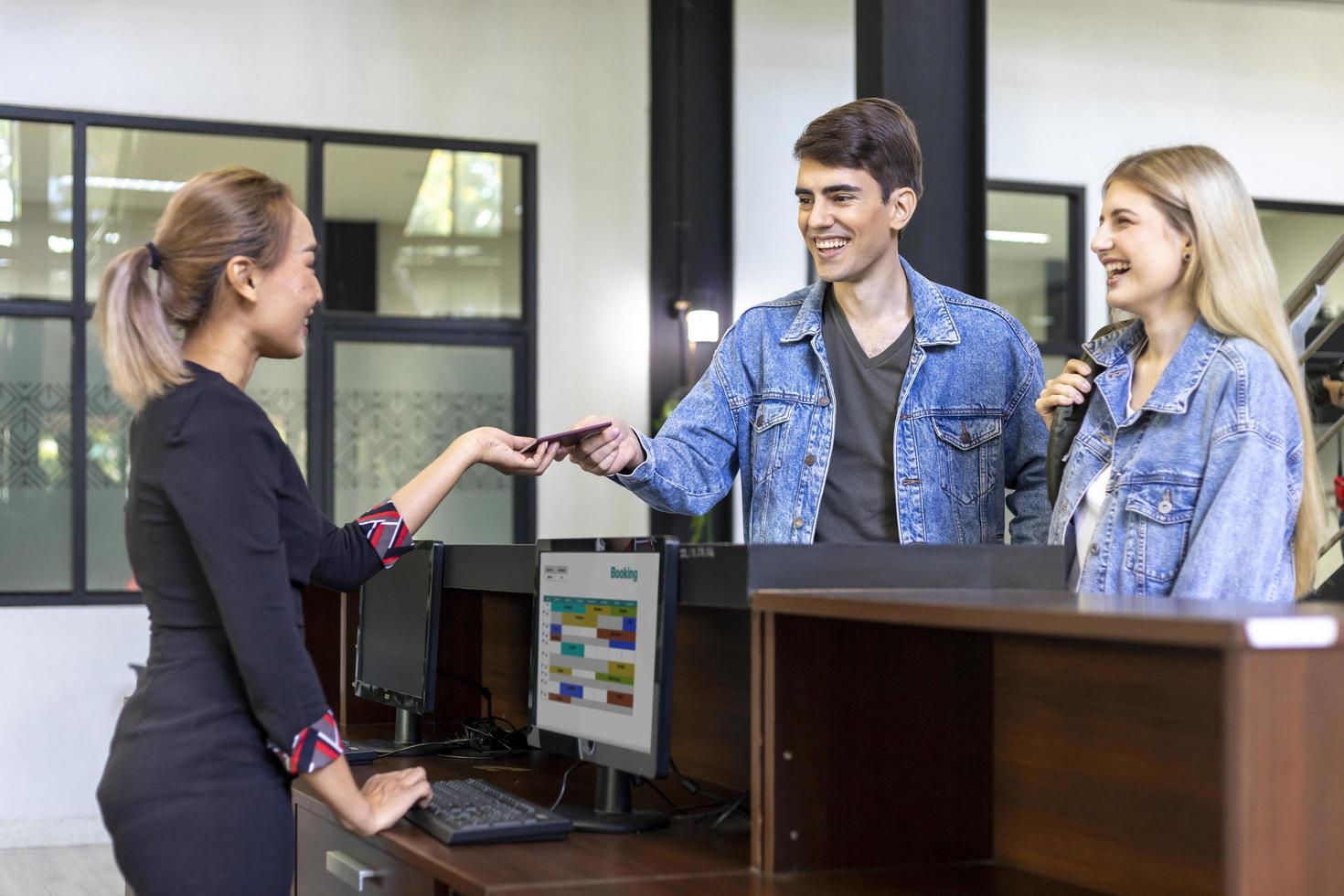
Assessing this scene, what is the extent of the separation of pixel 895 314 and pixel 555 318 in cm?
481

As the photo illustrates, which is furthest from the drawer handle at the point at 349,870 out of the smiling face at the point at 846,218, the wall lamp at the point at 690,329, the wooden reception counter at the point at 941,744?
the wall lamp at the point at 690,329

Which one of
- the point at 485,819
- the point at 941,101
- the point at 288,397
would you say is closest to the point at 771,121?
the point at 288,397

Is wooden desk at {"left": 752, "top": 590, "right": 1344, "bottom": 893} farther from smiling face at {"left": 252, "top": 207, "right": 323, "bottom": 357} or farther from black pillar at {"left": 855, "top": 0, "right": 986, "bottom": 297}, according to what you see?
black pillar at {"left": 855, "top": 0, "right": 986, "bottom": 297}

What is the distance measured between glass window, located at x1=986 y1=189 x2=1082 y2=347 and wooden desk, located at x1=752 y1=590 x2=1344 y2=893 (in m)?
6.28

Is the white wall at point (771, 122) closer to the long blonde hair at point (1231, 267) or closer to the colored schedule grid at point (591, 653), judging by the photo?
the colored schedule grid at point (591, 653)

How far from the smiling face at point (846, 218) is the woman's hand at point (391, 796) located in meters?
0.99

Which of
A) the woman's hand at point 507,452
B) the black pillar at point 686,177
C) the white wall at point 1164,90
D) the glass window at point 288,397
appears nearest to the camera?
the woman's hand at point 507,452

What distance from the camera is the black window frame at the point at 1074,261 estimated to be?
7785 millimetres

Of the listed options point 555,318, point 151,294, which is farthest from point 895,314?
point 555,318

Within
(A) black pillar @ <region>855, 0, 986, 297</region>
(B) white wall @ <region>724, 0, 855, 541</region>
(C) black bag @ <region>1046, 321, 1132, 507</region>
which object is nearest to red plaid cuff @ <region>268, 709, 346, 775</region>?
(C) black bag @ <region>1046, 321, 1132, 507</region>

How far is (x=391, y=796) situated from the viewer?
1.89m

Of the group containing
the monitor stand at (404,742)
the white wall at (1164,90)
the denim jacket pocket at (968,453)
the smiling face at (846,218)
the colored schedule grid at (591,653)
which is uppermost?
the white wall at (1164,90)

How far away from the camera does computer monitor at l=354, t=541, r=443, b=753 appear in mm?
2623

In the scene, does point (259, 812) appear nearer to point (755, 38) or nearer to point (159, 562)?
point (159, 562)
